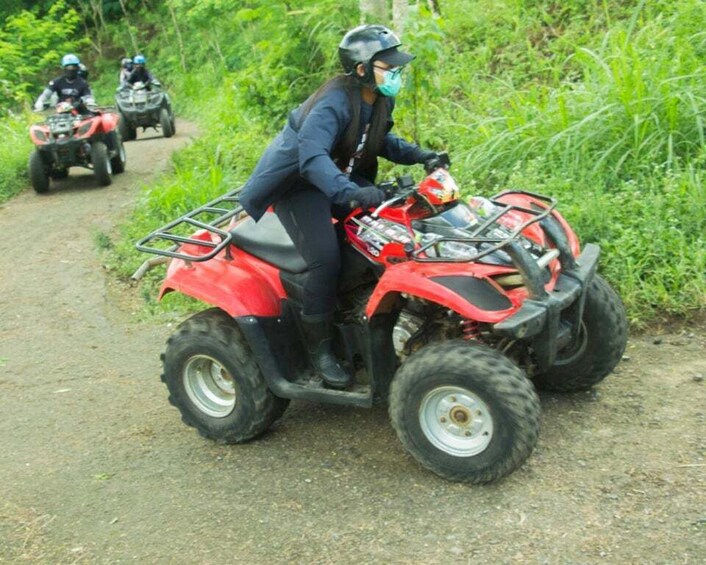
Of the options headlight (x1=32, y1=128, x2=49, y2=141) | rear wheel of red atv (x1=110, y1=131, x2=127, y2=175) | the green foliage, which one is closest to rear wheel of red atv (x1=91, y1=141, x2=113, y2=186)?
rear wheel of red atv (x1=110, y1=131, x2=127, y2=175)

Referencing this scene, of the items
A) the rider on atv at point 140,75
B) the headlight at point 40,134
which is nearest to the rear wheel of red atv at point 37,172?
the headlight at point 40,134

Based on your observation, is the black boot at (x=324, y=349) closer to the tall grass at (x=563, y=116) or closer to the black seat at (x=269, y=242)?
the black seat at (x=269, y=242)

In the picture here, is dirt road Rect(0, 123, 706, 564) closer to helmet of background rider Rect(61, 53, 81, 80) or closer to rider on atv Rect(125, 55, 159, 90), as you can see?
helmet of background rider Rect(61, 53, 81, 80)

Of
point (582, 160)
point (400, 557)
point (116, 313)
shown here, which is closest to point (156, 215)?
point (116, 313)

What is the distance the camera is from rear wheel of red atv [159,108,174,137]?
687 inches

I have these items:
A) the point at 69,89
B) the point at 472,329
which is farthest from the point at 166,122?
the point at 472,329

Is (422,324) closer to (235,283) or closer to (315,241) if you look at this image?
(315,241)

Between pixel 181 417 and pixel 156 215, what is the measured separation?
4.63 metres

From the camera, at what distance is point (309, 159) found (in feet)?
13.5

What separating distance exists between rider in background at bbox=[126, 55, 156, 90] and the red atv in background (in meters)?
6.10

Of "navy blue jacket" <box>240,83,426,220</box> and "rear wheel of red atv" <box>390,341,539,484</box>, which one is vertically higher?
"navy blue jacket" <box>240,83,426,220</box>

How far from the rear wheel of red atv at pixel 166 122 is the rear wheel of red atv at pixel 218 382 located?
13.3 meters

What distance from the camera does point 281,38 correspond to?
10625 millimetres

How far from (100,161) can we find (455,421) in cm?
909
